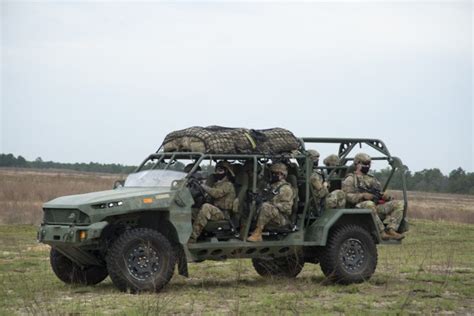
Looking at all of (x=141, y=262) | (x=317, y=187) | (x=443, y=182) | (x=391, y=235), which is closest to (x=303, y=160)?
(x=317, y=187)

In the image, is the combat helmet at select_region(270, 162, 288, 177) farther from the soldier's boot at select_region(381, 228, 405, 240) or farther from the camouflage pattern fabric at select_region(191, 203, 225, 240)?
the soldier's boot at select_region(381, 228, 405, 240)

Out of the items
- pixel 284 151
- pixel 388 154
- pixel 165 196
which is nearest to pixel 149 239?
pixel 165 196

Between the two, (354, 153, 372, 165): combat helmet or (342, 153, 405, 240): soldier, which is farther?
(354, 153, 372, 165): combat helmet

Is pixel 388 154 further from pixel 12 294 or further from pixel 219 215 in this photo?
pixel 12 294

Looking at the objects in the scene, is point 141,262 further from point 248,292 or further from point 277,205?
point 277,205

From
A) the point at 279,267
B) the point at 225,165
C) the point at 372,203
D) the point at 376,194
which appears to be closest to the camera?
the point at 225,165

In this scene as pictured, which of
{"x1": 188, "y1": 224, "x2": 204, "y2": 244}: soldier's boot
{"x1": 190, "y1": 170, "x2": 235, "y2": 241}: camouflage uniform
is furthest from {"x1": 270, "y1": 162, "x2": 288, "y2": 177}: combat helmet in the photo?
{"x1": 188, "y1": 224, "x2": 204, "y2": 244}: soldier's boot

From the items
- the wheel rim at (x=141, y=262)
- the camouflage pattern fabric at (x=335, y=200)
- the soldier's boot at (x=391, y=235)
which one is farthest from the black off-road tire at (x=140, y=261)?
the soldier's boot at (x=391, y=235)

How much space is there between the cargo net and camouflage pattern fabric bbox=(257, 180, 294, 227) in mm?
586

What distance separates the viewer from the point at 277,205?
13617 millimetres

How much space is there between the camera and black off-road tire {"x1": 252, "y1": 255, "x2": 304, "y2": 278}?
15.0 m

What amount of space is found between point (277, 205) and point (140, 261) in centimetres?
230

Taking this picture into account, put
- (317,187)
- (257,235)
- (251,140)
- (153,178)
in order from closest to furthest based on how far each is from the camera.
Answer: (257,235)
(153,178)
(251,140)
(317,187)

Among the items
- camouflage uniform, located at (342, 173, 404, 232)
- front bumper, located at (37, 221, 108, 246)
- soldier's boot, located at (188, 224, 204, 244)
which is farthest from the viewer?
camouflage uniform, located at (342, 173, 404, 232)
